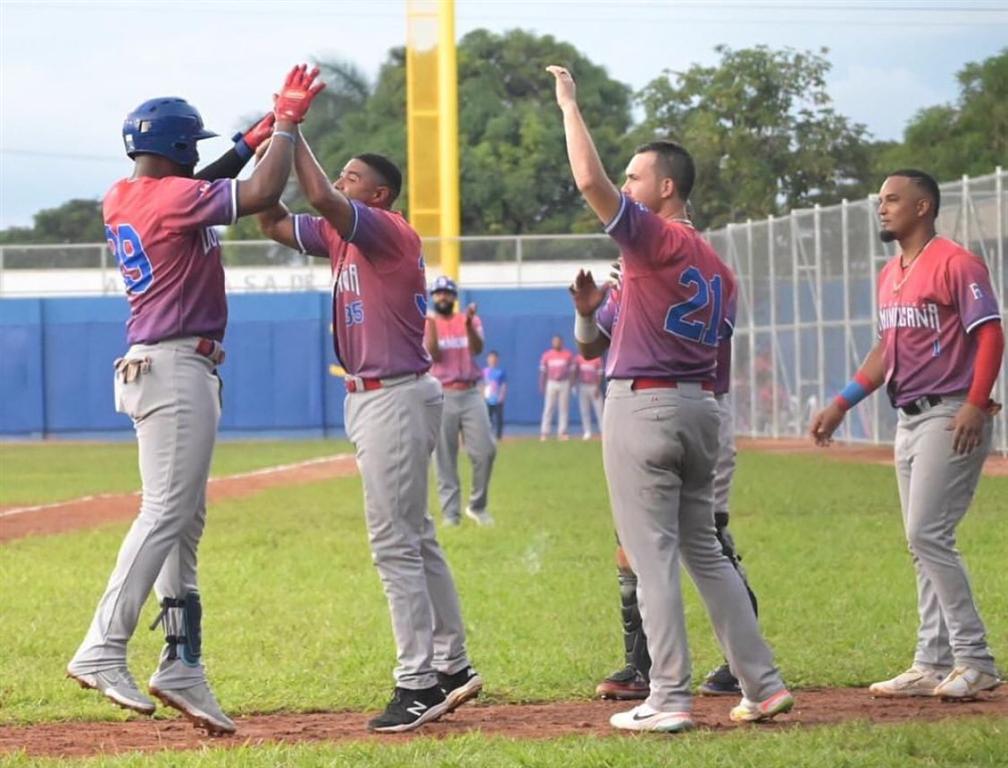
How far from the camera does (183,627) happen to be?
750 cm

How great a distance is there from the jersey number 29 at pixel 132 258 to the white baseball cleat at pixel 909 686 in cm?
368

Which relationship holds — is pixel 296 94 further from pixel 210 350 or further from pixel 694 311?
pixel 694 311

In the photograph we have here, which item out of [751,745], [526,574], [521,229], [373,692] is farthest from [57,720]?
[521,229]

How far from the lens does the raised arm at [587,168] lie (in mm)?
7020

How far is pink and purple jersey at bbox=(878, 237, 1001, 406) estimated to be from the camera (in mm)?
8305

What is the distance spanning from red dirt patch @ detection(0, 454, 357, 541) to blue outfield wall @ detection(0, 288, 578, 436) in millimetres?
13054

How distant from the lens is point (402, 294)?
25.6ft

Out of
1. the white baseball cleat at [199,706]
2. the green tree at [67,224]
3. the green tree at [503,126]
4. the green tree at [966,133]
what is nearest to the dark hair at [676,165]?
the white baseball cleat at [199,706]

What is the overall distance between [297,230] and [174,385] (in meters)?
1.02

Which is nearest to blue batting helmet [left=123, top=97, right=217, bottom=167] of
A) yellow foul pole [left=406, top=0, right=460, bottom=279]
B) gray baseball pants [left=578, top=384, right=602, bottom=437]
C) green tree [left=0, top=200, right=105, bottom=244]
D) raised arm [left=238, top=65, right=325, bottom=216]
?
raised arm [left=238, top=65, right=325, bottom=216]

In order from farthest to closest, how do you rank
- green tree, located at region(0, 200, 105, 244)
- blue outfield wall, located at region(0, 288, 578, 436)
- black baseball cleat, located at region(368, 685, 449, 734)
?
green tree, located at region(0, 200, 105, 244)
blue outfield wall, located at region(0, 288, 578, 436)
black baseball cleat, located at region(368, 685, 449, 734)

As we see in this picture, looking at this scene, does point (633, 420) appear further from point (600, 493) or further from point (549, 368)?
point (549, 368)

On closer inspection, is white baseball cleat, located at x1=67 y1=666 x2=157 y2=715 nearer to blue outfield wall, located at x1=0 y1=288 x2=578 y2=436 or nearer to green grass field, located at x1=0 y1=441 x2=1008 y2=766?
green grass field, located at x1=0 y1=441 x2=1008 y2=766

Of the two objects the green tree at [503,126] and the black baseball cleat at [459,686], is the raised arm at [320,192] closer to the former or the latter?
the black baseball cleat at [459,686]
